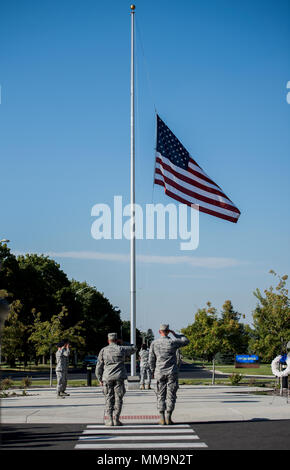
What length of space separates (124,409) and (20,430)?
350 cm

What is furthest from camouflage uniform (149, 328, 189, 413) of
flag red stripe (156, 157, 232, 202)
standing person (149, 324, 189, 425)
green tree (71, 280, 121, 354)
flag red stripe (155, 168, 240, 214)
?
green tree (71, 280, 121, 354)

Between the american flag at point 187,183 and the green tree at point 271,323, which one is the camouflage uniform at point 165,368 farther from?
the green tree at point 271,323

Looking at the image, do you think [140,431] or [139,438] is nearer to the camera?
[139,438]

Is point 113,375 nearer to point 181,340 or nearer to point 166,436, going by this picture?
point 181,340

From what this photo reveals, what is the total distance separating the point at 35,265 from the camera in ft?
218

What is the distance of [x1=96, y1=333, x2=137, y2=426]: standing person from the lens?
38.6 feet

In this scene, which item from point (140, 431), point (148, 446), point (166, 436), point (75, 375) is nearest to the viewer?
point (148, 446)

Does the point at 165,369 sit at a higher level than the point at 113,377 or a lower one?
higher

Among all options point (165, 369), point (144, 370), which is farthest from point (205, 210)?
point (165, 369)

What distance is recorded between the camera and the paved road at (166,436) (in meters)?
9.32

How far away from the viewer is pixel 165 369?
11.7m

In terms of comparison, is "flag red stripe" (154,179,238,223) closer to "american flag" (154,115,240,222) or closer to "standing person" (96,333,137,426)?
"american flag" (154,115,240,222)

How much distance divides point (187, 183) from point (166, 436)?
37.8 feet

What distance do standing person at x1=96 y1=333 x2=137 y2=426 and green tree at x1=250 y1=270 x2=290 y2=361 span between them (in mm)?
18596
